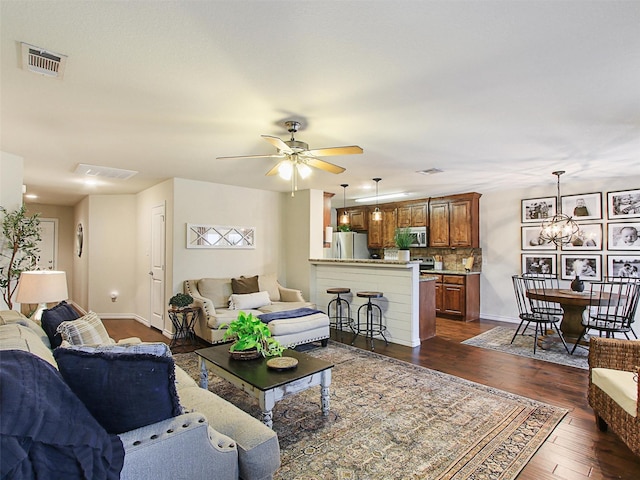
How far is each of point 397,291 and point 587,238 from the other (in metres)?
3.38

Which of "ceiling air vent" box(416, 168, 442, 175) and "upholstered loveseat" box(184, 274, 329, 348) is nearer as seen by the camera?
"upholstered loveseat" box(184, 274, 329, 348)

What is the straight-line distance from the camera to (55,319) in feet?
8.52

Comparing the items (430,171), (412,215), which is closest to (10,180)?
(430,171)

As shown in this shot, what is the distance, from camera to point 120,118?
287 centimetres

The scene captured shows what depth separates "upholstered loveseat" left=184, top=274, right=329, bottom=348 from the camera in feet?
14.6

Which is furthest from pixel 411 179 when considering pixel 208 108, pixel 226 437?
pixel 226 437

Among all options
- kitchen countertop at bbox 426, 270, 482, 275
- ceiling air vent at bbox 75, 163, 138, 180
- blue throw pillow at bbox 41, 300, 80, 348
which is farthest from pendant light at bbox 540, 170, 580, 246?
ceiling air vent at bbox 75, 163, 138, 180

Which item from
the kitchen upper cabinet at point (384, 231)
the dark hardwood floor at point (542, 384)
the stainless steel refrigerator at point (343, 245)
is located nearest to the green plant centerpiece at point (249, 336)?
the dark hardwood floor at point (542, 384)

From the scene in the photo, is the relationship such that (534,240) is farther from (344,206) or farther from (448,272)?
(344,206)

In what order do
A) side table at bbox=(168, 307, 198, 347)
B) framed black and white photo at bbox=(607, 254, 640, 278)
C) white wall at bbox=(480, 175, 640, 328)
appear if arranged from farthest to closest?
white wall at bbox=(480, 175, 640, 328)
framed black and white photo at bbox=(607, 254, 640, 278)
side table at bbox=(168, 307, 198, 347)

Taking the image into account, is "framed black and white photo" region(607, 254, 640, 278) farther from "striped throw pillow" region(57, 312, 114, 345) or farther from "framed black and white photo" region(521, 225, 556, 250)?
"striped throw pillow" region(57, 312, 114, 345)

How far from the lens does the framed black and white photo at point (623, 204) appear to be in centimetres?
519

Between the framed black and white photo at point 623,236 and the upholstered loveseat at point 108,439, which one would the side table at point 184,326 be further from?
the framed black and white photo at point 623,236

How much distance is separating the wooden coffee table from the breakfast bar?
2312 millimetres
